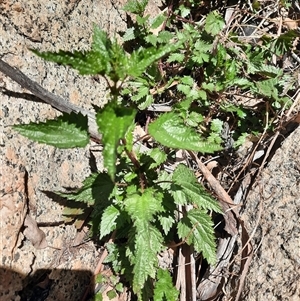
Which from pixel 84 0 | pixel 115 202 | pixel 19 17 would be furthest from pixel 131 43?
pixel 115 202

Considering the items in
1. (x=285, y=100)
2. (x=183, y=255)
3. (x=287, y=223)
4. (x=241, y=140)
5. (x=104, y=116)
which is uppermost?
(x=104, y=116)

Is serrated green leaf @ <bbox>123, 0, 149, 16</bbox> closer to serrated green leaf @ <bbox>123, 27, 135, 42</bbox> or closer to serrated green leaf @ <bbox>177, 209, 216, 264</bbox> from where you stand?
serrated green leaf @ <bbox>123, 27, 135, 42</bbox>

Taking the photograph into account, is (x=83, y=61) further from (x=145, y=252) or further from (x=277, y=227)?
(x=277, y=227)

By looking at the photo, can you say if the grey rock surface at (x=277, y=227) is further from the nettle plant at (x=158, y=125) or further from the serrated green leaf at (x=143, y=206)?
the serrated green leaf at (x=143, y=206)

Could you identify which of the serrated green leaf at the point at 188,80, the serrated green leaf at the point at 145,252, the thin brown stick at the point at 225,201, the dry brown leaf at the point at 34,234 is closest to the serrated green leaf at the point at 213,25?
the serrated green leaf at the point at 188,80

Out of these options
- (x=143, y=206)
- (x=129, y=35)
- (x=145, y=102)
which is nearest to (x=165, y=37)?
(x=129, y=35)

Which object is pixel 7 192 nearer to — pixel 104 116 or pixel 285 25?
pixel 104 116
